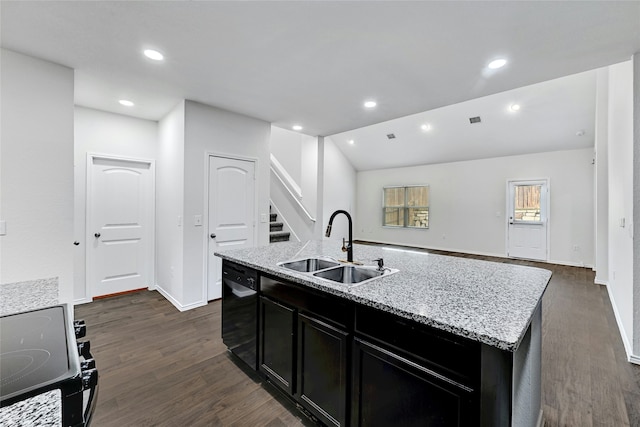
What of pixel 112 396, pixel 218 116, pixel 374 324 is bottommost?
pixel 112 396

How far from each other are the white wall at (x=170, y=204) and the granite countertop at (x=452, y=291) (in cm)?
169

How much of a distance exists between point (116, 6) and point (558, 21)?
2953mm

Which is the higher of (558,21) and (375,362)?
(558,21)

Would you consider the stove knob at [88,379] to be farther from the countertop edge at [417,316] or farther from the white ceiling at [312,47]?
the white ceiling at [312,47]

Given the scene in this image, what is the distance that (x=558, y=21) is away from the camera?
1925mm

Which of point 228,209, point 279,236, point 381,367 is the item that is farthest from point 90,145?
point 381,367

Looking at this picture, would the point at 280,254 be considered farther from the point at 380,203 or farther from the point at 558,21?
the point at 380,203

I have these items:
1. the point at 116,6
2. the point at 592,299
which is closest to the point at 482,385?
the point at 116,6

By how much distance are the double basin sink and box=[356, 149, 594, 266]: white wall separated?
21.2 ft

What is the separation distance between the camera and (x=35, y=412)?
22.2 inches

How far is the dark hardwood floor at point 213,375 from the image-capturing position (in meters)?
1.76

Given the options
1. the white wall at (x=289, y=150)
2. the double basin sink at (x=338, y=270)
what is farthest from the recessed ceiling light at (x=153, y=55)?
the white wall at (x=289, y=150)

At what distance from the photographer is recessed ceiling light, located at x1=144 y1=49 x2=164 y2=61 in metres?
2.35

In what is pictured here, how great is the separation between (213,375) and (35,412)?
182 cm
